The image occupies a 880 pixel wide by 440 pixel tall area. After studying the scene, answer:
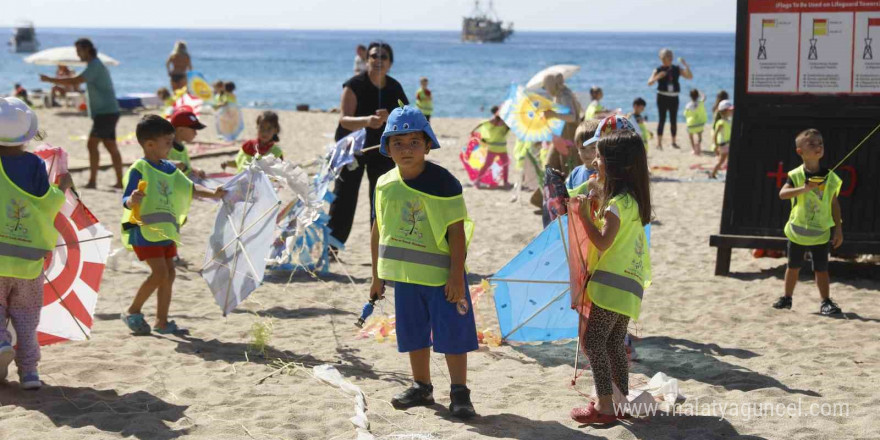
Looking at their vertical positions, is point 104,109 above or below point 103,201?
above

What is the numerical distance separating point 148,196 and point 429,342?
2.17 m

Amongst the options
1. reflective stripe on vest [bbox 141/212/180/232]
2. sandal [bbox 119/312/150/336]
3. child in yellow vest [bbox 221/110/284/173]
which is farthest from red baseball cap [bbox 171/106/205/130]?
sandal [bbox 119/312/150/336]

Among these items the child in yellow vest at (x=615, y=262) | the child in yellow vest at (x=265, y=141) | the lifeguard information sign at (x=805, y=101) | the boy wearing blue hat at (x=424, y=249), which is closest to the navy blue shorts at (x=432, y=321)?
the boy wearing blue hat at (x=424, y=249)

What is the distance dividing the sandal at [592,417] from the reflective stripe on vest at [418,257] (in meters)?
0.88

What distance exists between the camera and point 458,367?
4.44 metres

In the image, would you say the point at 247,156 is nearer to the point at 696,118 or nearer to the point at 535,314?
the point at 535,314

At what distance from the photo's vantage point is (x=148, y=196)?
5699mm

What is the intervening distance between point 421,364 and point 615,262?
1.04m

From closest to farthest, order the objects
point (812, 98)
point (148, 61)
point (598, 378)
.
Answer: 1. point (598, 378)
2. point (812, 98)
3. point (148, 61)

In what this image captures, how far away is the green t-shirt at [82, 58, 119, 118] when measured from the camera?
11.7 metres

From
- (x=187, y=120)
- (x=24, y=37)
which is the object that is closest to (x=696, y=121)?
(x=187, y=120)

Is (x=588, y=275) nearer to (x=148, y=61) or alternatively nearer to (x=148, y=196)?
(x=148, y=196)

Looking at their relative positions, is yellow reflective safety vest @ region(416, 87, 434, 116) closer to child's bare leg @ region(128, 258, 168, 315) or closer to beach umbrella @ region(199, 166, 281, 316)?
beach umbrella @ region(199, 166, 281, 316)

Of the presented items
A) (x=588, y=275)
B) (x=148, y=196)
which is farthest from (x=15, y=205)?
(x=588, y=275)
